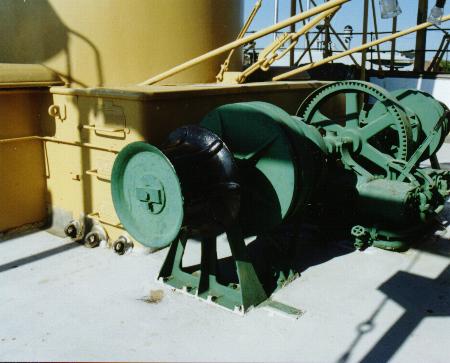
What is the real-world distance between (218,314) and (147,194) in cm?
109

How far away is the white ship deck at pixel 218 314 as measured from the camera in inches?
131

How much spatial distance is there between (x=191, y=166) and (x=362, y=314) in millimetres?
Result: 1741

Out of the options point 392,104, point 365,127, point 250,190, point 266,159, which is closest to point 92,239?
point 250,190

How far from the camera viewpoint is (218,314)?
381 cm

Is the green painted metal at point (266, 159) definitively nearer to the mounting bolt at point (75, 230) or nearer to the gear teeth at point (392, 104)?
the gear teeth at point (392, 104)

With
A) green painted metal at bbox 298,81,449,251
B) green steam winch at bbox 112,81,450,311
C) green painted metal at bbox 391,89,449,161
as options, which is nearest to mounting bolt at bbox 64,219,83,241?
green steam winch at bbox 112,81,450,311

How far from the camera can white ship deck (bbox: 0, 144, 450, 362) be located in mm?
3336

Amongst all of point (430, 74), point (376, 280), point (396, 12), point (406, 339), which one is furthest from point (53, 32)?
point (430, 74)

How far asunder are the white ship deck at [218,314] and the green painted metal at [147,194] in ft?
2.24

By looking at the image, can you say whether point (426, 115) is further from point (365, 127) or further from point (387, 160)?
point (387, 160)

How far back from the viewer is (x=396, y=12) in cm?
559

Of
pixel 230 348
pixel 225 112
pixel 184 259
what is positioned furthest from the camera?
pixel 184 259

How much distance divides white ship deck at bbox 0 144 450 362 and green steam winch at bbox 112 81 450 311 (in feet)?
0.77

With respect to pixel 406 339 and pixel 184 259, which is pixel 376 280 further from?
pixel 184 259
